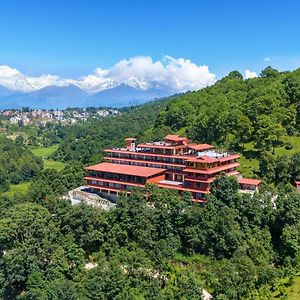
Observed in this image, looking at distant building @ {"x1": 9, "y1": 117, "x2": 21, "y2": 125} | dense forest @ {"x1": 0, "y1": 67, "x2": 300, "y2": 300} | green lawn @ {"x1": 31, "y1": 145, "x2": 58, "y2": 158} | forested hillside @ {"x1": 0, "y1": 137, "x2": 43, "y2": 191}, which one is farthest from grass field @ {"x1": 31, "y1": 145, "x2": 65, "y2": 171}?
distant building @ {"x1": 9, "y1": 117, "x2": 21, "y2": 125}

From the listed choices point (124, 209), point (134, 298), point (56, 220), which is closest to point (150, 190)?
point (124, 209)

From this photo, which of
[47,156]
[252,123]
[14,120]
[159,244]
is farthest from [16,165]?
[14,120]

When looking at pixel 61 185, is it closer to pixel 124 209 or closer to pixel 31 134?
pixel 124 209

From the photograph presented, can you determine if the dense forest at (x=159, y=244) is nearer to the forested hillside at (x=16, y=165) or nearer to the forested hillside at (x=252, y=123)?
the forested hillside at (x=252, y=123)

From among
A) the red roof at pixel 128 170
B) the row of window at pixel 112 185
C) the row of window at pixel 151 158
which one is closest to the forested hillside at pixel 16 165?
the row of window at pixel 151 158

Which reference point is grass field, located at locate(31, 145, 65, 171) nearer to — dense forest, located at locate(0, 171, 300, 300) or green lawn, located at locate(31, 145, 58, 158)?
green lawn, located at locate(31, 145, 58, 158)

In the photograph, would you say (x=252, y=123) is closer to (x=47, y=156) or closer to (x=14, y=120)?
(x=47, y=156)
